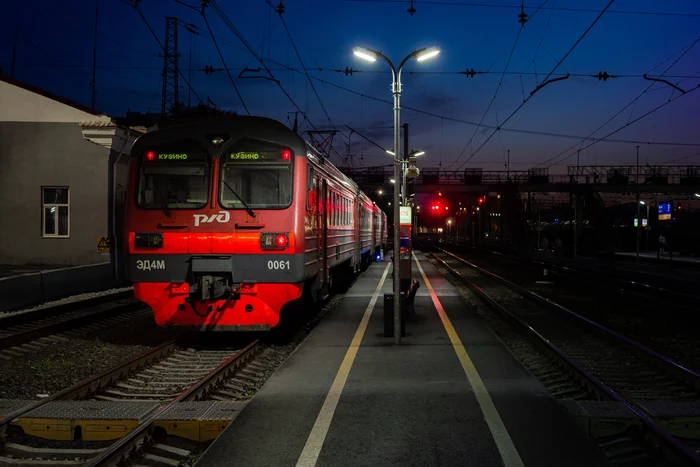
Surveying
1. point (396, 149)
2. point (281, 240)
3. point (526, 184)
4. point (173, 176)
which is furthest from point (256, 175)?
point (526, 184)

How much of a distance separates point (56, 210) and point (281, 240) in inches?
600

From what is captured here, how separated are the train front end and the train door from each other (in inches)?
85.8

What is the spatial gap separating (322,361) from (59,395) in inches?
133

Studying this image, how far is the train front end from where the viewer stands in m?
8.67

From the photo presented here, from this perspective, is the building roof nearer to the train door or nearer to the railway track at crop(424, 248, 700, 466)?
the train door

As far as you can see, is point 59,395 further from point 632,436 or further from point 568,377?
point 568,377

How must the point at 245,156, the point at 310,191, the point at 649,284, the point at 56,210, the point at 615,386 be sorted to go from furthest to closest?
the point at 649,284
the point at 56,210
the point at 310,191
the point at 245,156
the point at 615,386

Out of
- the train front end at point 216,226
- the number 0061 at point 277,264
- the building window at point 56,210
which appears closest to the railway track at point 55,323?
the train front end at point 216,226

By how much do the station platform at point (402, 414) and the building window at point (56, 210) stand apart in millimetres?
14888

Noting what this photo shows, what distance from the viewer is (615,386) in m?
7.50

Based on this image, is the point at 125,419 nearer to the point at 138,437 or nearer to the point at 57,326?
the point at 138,437

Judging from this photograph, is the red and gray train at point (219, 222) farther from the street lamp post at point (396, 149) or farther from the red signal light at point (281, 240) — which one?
the street lamp post at point (396, 149)

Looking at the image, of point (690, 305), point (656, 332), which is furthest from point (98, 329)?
point (690, 305)

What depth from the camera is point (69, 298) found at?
51.2 ft
